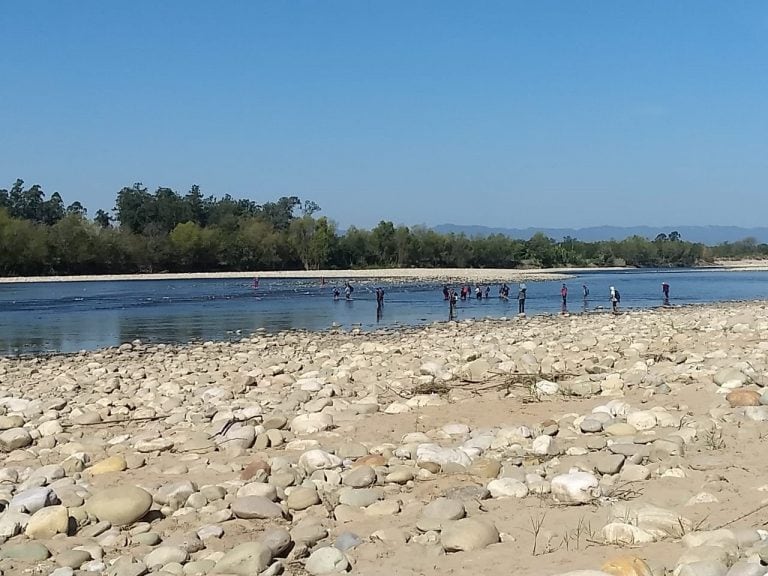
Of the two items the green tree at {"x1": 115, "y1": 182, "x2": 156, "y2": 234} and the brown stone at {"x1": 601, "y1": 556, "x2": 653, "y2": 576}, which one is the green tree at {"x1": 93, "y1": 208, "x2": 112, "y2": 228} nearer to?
the green tree at {"x1": 115, "y1": 182, "x2": 156, "y2": 234}

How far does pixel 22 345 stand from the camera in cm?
2678

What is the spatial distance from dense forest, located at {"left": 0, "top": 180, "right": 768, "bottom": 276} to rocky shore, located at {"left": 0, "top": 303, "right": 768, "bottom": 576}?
101647mm

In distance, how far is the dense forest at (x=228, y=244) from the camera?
10775cm

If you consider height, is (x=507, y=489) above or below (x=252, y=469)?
above

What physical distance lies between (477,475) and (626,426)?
1.86m

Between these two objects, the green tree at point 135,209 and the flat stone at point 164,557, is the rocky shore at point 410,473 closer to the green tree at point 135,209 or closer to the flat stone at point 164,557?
the flat stone at point 164,557

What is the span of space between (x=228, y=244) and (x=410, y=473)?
12048 centimetres

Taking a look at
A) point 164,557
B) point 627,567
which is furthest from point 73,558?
point 627,567

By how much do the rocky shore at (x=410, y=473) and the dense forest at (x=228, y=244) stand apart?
333 feet

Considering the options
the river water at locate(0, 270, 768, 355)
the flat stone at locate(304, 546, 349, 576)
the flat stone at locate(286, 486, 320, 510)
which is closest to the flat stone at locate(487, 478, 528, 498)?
the flat stone at locate(286, 486, 320, 510)

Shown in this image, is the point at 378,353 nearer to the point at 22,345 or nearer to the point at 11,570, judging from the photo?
the point at 11,570

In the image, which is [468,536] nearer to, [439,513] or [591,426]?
[439,513]

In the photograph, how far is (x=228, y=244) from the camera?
12400 cm

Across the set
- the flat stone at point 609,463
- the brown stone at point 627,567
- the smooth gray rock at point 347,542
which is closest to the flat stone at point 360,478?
the smooth gray rock at point 347,542
